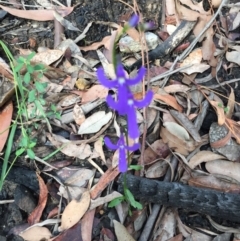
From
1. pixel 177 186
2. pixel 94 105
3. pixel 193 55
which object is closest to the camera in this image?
pixel 177 186

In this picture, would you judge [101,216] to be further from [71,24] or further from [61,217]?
[71,24]

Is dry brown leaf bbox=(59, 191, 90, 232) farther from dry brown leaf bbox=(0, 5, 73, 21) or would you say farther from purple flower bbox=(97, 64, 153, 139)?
dry brown leaf bbox=(0, 5, 73, 21)

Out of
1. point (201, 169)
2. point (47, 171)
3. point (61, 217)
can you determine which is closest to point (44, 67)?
point (47, 171)

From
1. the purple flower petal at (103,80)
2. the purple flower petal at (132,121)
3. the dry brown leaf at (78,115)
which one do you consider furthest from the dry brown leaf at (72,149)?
the purple flower petal at (103,80)

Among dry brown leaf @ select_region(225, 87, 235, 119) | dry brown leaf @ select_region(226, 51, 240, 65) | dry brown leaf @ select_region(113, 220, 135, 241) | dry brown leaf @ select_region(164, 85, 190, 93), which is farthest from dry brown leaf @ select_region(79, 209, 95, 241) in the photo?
dry brown leaf @ select_region(226, 51, 240, 65)

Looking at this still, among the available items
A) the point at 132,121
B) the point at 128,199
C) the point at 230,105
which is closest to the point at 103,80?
the point at 132,121

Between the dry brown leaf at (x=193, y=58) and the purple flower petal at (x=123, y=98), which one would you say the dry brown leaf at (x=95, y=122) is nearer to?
the dry brown leaf at (x=193, y=58)
